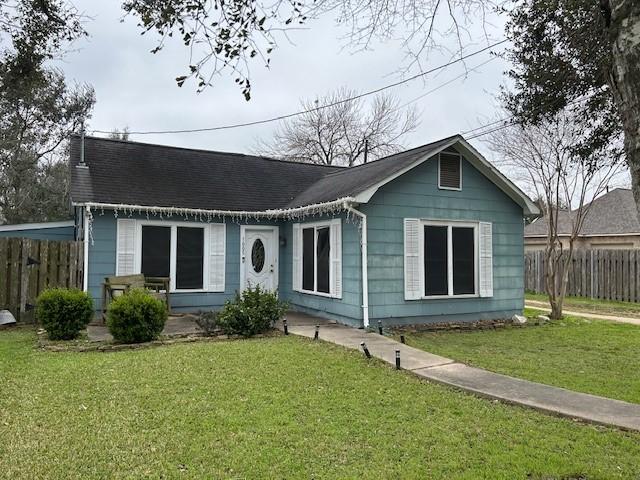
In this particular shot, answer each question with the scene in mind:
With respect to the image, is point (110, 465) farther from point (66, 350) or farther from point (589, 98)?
point (589, 98)

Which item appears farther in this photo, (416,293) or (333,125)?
(333,125)

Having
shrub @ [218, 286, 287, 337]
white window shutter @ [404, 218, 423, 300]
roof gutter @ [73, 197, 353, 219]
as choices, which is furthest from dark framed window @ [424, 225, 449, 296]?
shrub @ [218, 286, 287, 337]

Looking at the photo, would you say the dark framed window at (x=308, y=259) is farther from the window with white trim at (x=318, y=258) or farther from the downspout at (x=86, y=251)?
the downspout at (x=86, y=251)

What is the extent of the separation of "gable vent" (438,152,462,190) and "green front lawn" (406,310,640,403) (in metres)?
3.14

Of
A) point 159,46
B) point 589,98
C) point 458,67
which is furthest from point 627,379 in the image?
point 159,46

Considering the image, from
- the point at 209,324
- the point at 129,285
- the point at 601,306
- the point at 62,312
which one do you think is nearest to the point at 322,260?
the point at 209,324

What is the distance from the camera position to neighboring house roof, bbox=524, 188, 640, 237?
20.5 m

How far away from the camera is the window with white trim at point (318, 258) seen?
10250 millimetres

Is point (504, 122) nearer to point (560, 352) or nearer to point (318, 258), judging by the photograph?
point (560, 352)

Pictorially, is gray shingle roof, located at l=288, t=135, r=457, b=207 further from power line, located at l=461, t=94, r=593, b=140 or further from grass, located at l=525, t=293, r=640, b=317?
grass, located at l=525, t=293, r=640, b=317

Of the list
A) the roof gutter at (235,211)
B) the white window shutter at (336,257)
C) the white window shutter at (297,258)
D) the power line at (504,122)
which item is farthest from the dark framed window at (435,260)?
the white window shutter at (297,258)

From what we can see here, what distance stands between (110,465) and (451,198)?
8724 millimetres

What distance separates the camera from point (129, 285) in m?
9.87

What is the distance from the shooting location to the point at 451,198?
10.7 m
